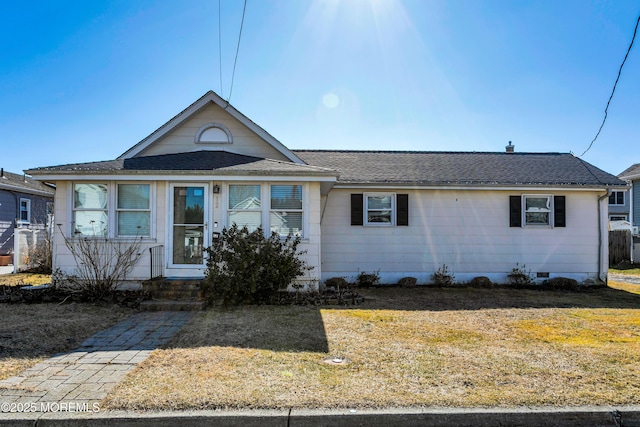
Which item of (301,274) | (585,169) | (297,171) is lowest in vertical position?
(301,274)

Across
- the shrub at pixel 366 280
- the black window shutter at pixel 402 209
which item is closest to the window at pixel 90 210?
the shrub at pixel 366 280

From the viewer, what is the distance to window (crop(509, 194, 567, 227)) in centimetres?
1150

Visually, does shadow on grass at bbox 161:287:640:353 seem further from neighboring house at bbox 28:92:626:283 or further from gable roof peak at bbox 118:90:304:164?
gable roof peak at bbox 118:90:304:164

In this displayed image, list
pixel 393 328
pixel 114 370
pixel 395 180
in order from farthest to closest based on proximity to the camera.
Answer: pixel 395 180 < pixel 393 328 < pixel 114 370

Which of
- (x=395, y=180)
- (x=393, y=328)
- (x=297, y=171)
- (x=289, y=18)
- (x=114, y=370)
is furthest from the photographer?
(x=395, y=180)

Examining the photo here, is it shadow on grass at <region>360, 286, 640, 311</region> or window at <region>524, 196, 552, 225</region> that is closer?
shadow on grass at <region>360, 286, 640, 311</region>

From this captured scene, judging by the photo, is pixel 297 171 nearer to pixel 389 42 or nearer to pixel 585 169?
pixel 389 42

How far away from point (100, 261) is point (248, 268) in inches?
145

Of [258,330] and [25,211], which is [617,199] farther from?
[25,211]

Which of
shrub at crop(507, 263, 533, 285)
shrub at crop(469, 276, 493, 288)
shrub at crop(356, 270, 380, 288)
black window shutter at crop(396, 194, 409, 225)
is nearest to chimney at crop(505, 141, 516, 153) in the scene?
shrub at crop(507, 263, 533, 285)

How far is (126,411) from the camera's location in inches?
127

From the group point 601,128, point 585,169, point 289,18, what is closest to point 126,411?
point 289,18

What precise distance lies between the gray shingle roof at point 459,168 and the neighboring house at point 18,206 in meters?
13.5

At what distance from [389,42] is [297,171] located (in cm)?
445
